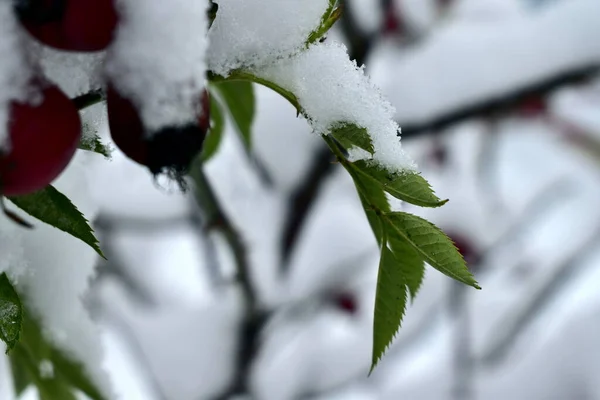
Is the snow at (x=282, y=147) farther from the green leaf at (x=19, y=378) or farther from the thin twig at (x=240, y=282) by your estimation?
the green leaf at (x=19, y=378)

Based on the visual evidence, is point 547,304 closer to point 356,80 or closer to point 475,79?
point 475,79

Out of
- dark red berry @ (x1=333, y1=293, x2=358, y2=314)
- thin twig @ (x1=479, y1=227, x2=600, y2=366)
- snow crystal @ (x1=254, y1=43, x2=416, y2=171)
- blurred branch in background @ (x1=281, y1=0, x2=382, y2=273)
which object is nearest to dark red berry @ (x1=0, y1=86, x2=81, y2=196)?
snow crystal @ (x1=254, y1=43, x2=416, y2=171)

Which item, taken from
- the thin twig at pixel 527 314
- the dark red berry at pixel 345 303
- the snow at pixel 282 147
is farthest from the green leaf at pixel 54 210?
the thin twig at pixel 527 314

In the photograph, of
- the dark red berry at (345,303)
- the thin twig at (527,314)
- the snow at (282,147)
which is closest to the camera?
the snow at (282,147)

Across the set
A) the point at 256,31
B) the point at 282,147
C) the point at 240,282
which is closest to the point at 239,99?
the point at 256,31

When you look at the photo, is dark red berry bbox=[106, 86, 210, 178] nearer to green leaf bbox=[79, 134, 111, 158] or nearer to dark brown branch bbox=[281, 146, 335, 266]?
→ green leaf bbox=[79, 134, 111, 158]

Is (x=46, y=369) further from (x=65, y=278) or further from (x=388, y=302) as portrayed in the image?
(x=388, y=302)

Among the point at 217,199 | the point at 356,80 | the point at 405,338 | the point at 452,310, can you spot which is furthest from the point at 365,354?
the point at 356,80
